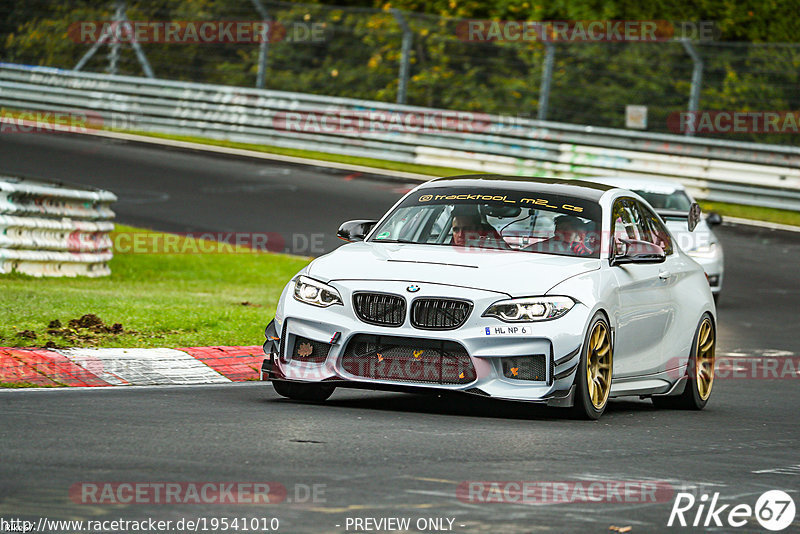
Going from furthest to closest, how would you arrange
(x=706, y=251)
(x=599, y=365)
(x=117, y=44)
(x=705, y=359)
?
(x=117, y=44), (x=706, y=251), (x=705, y=359), (x=599, y=365)

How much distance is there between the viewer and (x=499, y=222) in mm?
10148

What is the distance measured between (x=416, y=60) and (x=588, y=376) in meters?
23.0

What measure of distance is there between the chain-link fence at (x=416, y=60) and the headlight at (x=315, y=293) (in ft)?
67.3

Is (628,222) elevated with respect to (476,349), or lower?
elevated

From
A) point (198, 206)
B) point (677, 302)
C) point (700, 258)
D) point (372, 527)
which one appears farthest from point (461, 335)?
point (198, 206)

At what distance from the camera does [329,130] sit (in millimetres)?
31453

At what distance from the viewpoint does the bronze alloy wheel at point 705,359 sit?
11172 millimetres

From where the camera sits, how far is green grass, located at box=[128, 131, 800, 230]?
27.1 meters

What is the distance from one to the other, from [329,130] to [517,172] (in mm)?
4572

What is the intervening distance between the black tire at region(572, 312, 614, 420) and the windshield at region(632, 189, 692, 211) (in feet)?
34.2

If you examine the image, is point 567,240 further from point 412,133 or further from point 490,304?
point 412,133

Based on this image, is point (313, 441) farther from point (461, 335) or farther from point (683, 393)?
point (683, 393)

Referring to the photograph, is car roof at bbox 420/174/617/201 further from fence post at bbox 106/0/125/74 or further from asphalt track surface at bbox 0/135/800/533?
fence post at bbox 106/0/125/74

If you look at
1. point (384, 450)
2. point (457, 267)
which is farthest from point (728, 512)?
point (457, 267)
